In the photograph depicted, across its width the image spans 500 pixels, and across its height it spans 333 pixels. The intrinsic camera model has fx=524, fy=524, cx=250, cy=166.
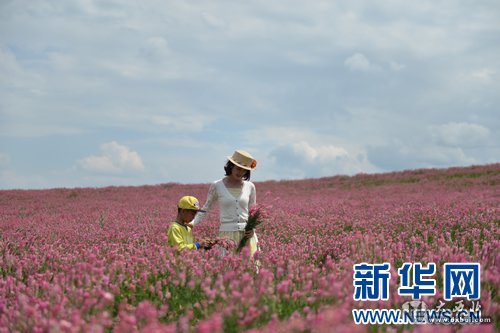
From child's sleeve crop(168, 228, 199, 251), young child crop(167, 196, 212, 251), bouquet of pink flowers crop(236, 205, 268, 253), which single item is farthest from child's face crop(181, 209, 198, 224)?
bouquet of pink flowers crop(236, 205, 268, 253)

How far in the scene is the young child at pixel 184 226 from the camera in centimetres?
577

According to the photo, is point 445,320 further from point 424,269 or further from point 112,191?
point 112,191

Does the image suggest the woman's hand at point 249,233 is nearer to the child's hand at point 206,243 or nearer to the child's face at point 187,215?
the child's hand at point 206,243

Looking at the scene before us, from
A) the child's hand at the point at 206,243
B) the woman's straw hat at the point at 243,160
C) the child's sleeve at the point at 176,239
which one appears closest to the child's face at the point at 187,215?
the child's sleeve at the point at 176,239

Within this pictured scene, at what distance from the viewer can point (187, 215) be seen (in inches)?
238

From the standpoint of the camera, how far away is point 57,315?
314cm

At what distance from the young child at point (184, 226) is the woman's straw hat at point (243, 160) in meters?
0.67

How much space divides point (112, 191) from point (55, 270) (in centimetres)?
1940

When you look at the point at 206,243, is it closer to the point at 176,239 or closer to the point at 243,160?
the point at 176,239

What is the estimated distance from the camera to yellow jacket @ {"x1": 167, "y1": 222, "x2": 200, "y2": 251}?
5.70 m

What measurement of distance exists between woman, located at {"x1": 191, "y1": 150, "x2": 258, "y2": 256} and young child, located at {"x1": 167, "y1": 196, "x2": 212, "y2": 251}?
0.31ft

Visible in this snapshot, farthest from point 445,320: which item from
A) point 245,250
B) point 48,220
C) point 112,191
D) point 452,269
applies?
point 112,191

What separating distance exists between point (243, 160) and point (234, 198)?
0.45 m

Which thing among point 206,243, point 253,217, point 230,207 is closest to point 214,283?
point 206,243
